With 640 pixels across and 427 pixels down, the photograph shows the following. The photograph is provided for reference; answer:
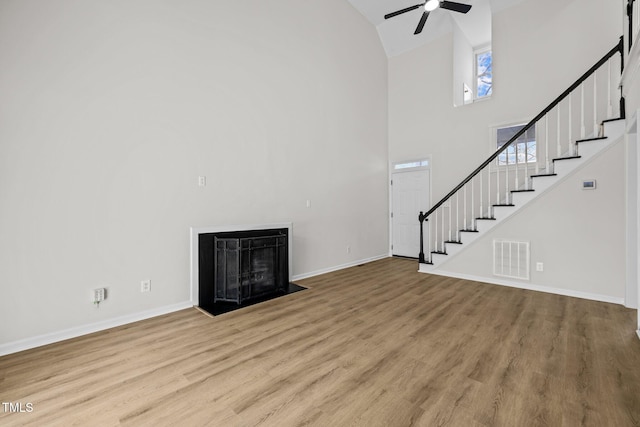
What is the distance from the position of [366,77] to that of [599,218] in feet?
15.5

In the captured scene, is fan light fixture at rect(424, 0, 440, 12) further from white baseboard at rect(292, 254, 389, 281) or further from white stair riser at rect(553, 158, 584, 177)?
white baseboard at rect(292, 254, 389, 281)

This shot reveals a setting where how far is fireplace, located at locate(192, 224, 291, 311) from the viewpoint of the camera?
3.47m

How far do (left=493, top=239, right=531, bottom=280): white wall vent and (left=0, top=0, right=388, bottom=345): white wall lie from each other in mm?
2761

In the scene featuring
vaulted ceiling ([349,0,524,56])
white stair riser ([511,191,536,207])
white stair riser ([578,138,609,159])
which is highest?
vaulted ceiling ([349,0,524,56])

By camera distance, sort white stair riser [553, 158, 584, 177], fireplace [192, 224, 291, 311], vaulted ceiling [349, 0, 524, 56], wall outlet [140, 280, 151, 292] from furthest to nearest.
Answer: vaulted ceiling [349, 0, 524, 56], white stair riser [553, 158, 584, 177], fireplace [192, 224, 291, 311], wall outlet [140, 280, 151, 292]

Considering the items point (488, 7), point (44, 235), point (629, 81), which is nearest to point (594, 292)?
point (629, 81)

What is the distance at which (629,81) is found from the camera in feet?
9.66

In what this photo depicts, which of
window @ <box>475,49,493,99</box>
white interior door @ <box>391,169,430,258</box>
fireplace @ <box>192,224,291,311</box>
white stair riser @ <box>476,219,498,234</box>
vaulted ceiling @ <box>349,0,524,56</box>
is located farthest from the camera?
white interior door @ <box>391,169,430,258</box>

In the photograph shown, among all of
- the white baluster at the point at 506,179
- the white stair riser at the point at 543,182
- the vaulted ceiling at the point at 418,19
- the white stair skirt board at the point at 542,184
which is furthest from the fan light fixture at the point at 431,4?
the white stair riser at the point at 543,182

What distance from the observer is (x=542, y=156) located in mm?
4645

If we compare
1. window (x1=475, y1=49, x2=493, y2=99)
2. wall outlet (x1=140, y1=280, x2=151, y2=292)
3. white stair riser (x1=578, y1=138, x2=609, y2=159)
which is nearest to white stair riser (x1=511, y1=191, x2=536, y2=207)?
white stair riser (x1=578, y1=138, x2=609, y2=159)

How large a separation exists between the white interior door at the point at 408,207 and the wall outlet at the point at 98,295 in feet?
17.9

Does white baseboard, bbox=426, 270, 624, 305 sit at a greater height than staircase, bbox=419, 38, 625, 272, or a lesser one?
lesser

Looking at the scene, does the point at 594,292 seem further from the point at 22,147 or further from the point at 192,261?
the point at 22,147
